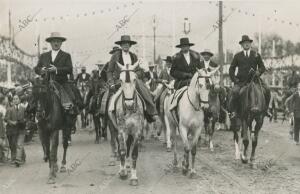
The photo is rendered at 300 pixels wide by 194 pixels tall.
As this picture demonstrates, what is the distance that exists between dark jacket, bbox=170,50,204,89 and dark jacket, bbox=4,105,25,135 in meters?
4.29

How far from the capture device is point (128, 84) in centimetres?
1118

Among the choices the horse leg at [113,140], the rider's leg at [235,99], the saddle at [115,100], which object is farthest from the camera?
the rider's leg at [235,99]

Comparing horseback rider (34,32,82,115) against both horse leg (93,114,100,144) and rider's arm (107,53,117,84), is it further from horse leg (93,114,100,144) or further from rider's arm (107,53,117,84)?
horse leg (93,114,100,144)

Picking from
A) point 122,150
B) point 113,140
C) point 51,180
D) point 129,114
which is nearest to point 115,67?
point 129,114

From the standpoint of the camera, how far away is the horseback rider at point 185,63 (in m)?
13.8

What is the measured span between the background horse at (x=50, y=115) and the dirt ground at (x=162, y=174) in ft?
1.75

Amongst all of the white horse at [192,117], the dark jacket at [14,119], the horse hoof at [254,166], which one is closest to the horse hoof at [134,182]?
the white horse at [192,117]

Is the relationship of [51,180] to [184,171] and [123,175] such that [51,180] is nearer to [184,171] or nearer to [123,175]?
[123,175]

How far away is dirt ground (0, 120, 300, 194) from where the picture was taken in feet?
35.4

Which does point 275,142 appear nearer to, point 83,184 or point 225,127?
point 225,127

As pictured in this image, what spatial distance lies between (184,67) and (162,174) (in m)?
2.76

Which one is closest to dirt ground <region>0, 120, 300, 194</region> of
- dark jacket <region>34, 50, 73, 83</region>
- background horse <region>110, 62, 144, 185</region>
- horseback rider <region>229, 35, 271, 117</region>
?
background horse <region>110, 62, 144, 185</region>

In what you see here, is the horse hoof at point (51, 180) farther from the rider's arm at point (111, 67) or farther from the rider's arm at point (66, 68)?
the rider's arm at point (111, 67)

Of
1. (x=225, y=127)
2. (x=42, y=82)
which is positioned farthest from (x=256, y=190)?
(x=225, y=127)
